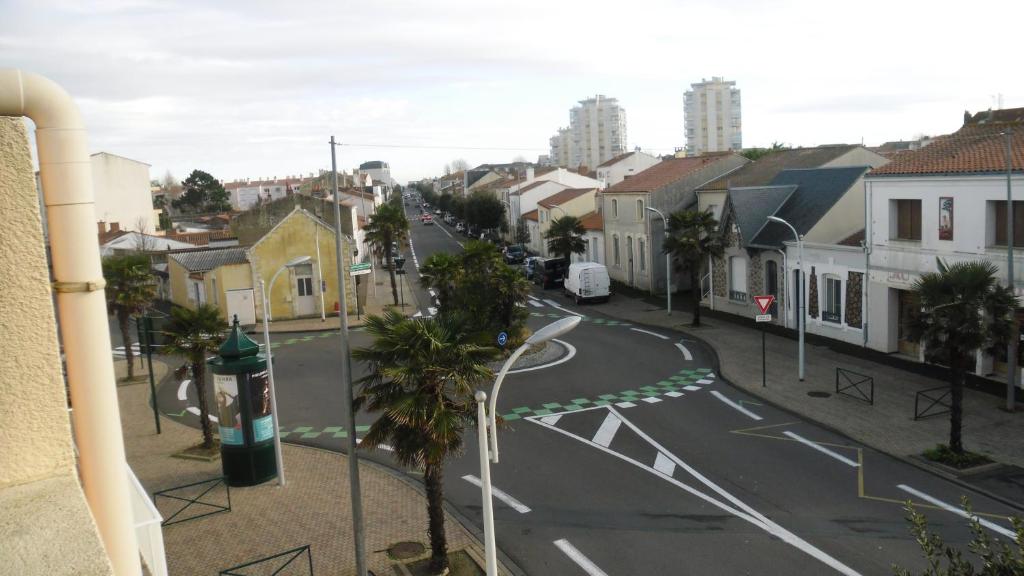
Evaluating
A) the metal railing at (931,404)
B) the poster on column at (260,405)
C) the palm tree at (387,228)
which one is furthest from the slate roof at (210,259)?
the metal railing at (931,404)

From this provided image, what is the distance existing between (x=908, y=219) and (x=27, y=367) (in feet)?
91.2

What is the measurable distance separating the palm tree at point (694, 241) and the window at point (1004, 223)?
13106mm

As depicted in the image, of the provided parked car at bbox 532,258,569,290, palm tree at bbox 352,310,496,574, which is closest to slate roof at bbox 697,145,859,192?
parked car at bbox 532,258,569,290

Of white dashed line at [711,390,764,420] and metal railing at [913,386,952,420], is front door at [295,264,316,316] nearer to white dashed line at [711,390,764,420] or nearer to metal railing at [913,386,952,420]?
white dashed line at [711,390,764,420]

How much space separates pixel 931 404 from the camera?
70.1 ft

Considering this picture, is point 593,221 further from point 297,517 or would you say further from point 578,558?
point 578,558

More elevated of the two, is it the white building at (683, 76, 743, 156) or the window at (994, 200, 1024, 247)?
the white building at (683, 76, 743, 156)

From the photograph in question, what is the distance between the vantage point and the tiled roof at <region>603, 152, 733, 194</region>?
44.7 m

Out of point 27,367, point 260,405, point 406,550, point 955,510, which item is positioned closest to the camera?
point 27,367

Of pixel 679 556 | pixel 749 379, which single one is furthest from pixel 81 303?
pixel 749 379

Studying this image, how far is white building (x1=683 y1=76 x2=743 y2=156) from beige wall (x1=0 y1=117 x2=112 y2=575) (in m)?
161

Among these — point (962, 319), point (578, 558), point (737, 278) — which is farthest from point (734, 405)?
point (737, 278)

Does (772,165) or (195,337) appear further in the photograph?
(772,165)

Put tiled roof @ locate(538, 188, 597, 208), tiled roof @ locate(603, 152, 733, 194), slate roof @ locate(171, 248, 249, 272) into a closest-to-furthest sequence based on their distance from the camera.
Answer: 1. slate roof @ locate(171, 248, 249, 272)
2. tiled roof @ locate(603, 152, 733, 194)
3. tiled roof @ locate(538, 188, 597, 208)
